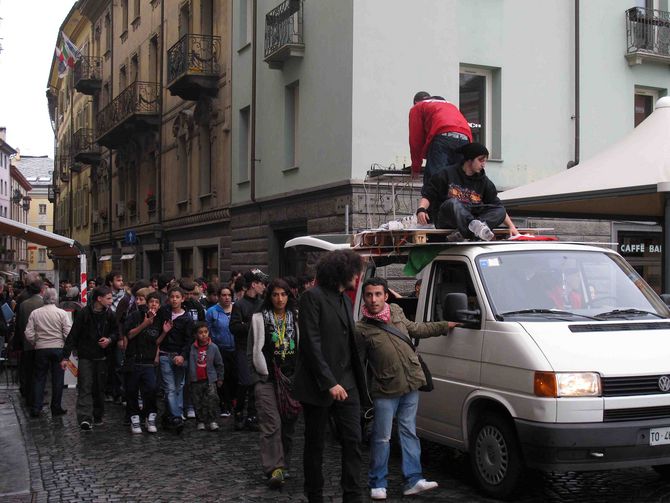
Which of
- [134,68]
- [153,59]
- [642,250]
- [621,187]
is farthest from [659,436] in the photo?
[134,68]

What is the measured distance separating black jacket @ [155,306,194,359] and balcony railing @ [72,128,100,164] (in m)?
31.3

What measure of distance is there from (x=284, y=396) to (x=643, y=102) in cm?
1474

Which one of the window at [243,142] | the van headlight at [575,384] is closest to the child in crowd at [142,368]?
the van headlight at [575,384]

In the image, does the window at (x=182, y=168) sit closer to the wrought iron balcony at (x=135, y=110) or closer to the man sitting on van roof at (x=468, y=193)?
the wrought iron balcony at (x=135, y=110)

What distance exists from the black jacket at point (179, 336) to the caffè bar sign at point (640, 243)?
11.2m

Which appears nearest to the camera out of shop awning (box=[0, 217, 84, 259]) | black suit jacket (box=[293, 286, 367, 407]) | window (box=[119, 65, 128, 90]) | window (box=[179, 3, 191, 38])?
black suit jacket (box=[293, 286, 367, 407])

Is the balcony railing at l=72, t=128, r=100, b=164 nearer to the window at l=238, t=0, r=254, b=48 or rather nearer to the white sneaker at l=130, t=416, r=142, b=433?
the window at l=238, t=0, r=254, b=48

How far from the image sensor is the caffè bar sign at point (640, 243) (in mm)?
18281

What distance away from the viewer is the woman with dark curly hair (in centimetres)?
736

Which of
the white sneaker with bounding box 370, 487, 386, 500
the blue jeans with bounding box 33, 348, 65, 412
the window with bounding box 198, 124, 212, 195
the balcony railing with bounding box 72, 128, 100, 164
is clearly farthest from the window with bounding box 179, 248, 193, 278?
the white sneaker with bounding box 370, 487, 386, 500

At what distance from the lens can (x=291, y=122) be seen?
19500mm

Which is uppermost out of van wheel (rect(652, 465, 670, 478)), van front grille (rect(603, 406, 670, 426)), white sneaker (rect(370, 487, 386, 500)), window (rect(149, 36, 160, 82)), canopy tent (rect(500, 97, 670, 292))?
window (rect(149, 36, 160, 82))

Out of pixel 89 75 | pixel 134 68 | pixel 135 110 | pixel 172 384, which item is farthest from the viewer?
pixel 89 75

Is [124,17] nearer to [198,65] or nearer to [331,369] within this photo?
[198,65]
